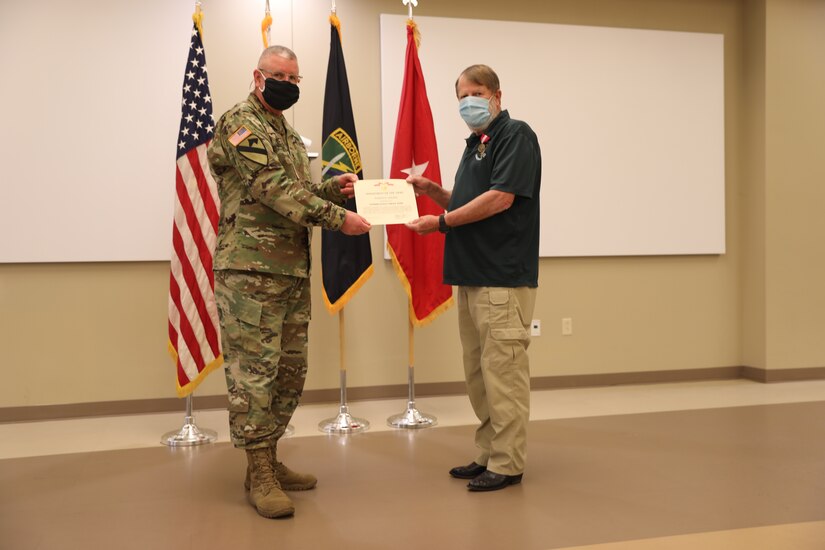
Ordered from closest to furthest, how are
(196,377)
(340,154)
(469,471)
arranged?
(469,471)
(196,377)
(340,154)

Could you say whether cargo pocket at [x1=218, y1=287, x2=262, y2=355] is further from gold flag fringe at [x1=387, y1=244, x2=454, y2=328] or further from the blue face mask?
gold flag fringe at [x1=387, y1=244, x2=454, y2=328]

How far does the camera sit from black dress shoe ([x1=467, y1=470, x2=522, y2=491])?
238 centimetres

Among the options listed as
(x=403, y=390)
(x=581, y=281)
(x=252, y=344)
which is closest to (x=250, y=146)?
(x=252, y=344)

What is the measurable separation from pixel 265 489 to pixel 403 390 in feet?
6.45

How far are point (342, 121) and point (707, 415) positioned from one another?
2.55m

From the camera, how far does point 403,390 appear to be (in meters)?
4.13

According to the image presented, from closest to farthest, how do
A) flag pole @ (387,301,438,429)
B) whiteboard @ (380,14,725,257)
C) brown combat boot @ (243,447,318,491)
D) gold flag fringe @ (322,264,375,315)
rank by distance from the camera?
1. brown combat boot @ (243,447,318,491)
2. flag pole @ (387,301,438,429)
3. gold flag fringe @ (322,264,375,315)
4. whiteboard @ (380,14,725,257)

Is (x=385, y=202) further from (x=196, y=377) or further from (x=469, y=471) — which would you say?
(x=196, y=377)

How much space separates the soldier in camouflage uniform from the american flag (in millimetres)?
1037

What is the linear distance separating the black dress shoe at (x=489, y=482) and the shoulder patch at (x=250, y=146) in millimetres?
1369

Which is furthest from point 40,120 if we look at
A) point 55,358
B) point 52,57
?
point 55,358

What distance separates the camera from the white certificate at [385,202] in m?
2.43

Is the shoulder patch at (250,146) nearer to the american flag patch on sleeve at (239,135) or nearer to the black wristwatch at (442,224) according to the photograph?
Answer: the american flag patch on sleeve at (239,135)

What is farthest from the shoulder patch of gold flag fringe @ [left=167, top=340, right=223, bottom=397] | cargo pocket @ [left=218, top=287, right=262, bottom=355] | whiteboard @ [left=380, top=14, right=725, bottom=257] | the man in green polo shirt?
whiteboard @ [left=380, top=14, right=725, bottom=257]
